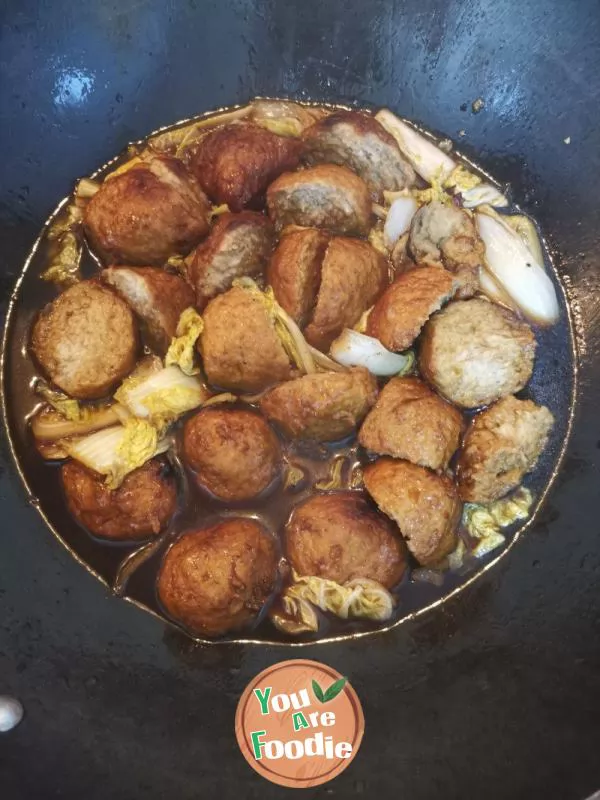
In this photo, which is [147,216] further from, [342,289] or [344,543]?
[344,543]

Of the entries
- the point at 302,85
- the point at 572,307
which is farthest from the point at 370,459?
the point at 302,85

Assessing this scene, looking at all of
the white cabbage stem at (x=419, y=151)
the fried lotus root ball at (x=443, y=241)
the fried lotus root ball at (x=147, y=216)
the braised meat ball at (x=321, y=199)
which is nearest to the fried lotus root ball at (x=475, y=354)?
the fried lotus root ball at (x=443, y=241)

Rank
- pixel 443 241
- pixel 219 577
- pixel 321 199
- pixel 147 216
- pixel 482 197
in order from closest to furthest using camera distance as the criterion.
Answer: pixel 219 577
pixel 147 216
pixel 321 199
pixel 443 241
pixel 482 197

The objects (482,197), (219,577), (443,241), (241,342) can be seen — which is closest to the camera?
(219,577)

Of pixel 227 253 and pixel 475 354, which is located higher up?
pixel 227 253

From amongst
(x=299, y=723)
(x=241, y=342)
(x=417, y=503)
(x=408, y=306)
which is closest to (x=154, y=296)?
(x=241, y=342)
